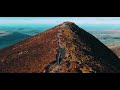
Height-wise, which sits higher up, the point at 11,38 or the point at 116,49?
the point at 11,38

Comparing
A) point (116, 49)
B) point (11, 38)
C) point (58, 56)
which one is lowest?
point (58, 56)

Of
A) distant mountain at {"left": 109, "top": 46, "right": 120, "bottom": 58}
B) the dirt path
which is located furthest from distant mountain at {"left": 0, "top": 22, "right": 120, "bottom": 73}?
distant mountain at {"left": 109, "top": 46, "right": 120, "bottom": 58}

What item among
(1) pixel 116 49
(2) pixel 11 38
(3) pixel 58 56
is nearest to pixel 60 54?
(3) pixel 58 56

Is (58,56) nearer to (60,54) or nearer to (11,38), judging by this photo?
(60,54)

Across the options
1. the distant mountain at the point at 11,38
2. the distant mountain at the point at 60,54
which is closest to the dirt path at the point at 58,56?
the distant mountain at the point at 60,54
